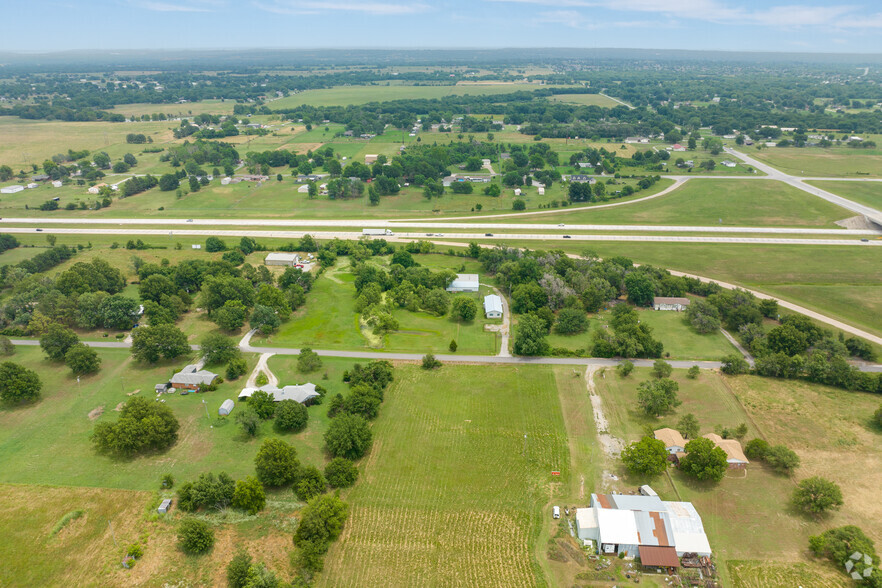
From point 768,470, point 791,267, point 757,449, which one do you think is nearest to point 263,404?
point 757,449

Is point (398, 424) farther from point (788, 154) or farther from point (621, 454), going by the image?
point (788, 154)

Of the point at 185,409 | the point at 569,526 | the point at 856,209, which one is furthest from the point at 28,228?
the point at 856,209

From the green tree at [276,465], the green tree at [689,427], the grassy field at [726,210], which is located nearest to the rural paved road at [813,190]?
the grassy field at [726,210]

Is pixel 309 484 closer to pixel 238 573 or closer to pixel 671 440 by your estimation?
pixel 238 573

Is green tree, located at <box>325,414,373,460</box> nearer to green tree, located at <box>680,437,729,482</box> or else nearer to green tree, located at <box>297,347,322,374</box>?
green tree, located at <box>297,347,322,374</box>

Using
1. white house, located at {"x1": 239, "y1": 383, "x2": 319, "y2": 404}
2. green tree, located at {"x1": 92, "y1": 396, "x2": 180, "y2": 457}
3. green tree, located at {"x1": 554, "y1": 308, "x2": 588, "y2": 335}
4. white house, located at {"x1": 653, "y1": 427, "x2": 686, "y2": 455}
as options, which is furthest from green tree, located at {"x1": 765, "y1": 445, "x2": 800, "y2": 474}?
green tree, located at {"x1": 92, "y1": 396, "x2": 180, "y2": 457}
